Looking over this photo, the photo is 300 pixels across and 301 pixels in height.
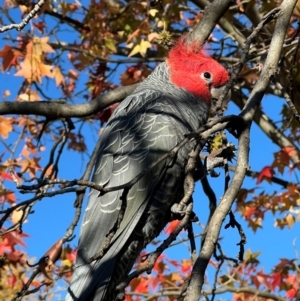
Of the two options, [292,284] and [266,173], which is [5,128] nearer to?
[266,173]

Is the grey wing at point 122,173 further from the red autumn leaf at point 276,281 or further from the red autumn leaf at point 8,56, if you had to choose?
the red autumn leaf at point 276,281

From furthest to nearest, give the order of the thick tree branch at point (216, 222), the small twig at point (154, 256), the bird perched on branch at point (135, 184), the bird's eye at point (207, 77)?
the bird's eye at point (207, 77), the bird perched on branch at point (135, 184), the small twig at point (154, 256), the thick tree branch at point (216, 222)

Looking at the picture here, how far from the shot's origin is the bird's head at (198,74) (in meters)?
3.26

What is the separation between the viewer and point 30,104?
10.2 feet

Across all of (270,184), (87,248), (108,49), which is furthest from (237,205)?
(87,248)

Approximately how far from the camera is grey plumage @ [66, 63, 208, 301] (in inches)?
101

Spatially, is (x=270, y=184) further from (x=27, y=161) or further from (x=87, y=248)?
(x=87, y=248)

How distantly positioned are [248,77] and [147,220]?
285 cm

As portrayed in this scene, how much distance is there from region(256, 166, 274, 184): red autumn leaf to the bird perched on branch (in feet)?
7.68

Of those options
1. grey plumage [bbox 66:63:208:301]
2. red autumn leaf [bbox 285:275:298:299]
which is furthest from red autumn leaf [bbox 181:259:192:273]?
grey plumage [bbox 66:63:208:301]

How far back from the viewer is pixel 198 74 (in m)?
3.29

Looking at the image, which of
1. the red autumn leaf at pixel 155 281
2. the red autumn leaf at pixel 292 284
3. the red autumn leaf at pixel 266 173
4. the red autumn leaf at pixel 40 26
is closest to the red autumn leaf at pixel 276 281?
the red autumn leaf at pixel 292 284

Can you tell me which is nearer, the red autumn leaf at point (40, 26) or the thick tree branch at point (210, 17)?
the thick tree branch at point (210, 17)

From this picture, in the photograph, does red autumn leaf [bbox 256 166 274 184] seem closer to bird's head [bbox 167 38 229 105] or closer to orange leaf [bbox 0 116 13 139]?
bird's head [bbox 167 38 229 105]
